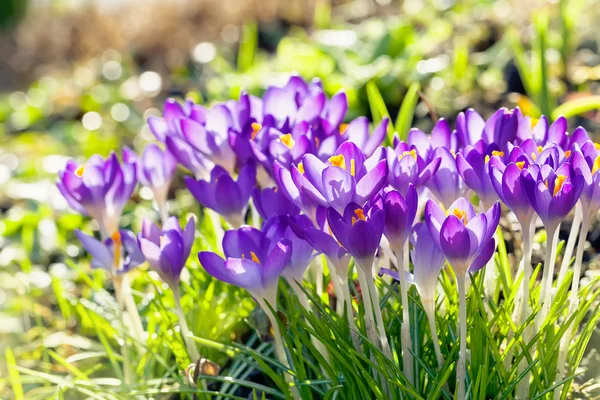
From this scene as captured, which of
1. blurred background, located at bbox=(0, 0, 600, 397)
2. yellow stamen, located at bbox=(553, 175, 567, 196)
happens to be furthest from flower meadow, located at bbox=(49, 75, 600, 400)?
blurred background, located at bbox=(0, 0, 600, 397)

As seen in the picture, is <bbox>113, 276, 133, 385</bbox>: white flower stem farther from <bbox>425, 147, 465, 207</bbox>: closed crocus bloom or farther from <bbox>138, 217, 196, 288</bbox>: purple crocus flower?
<bbox>425, 147, 465, 207</bbox>: closed crocus bloom

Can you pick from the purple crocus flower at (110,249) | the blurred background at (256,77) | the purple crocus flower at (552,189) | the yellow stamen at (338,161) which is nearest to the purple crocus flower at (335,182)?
the yellow stamen at (338,161)

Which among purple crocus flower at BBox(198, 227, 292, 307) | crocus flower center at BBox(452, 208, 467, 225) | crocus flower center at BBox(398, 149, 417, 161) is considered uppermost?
crocus flower center at BBox(398, 149, 417, 161)

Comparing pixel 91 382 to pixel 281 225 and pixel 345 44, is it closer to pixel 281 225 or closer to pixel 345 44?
pixel 281 225

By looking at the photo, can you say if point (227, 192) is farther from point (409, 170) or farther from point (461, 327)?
point (461, 327)

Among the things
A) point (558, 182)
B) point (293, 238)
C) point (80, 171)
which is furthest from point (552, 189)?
point (80, 171)

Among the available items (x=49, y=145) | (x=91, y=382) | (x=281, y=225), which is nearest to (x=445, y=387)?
(x=281, y=225)
